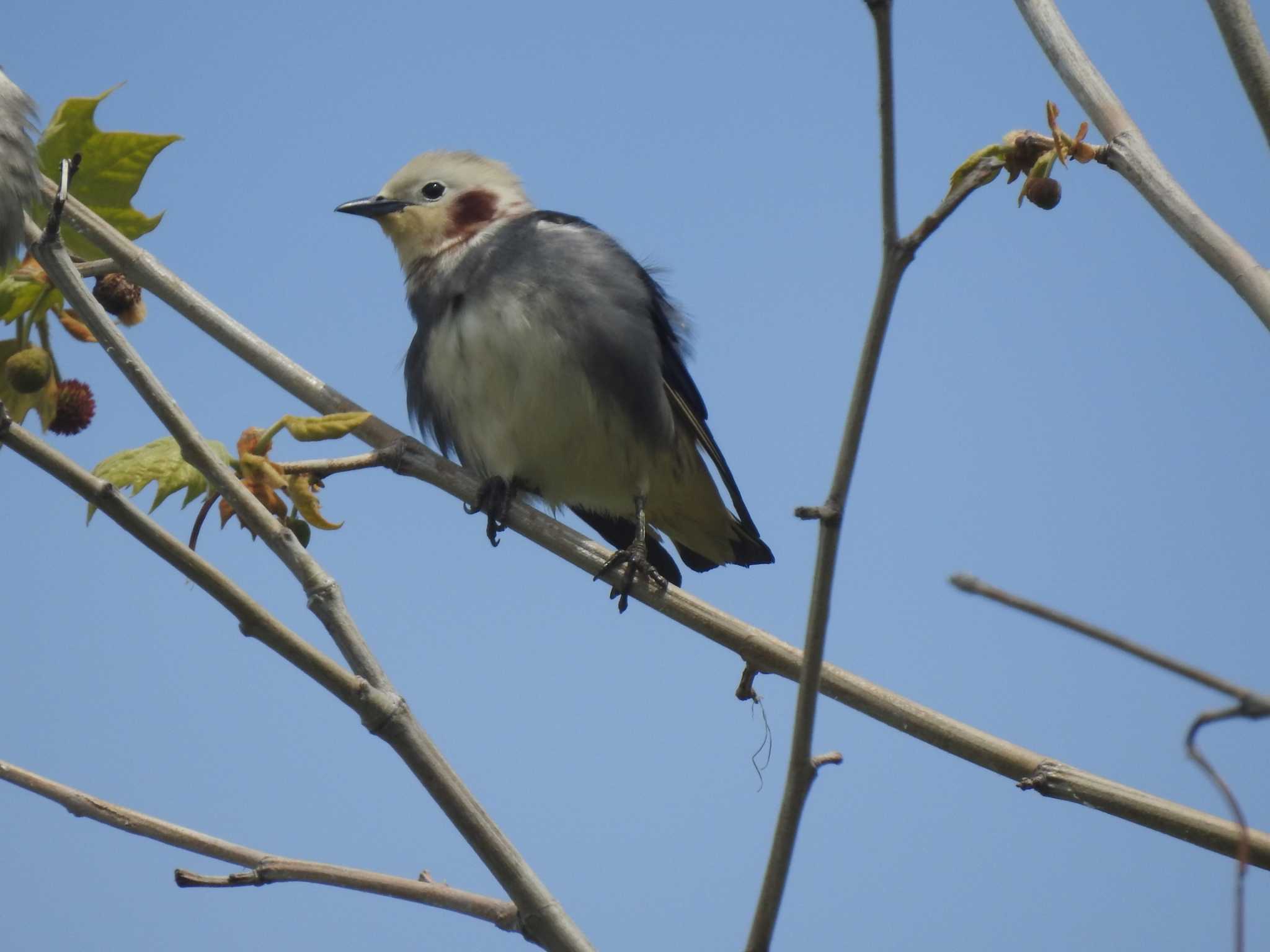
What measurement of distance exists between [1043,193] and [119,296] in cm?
282

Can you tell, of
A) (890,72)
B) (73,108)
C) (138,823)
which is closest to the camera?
(890,72)

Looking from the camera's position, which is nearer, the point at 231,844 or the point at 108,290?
the point at 231,844

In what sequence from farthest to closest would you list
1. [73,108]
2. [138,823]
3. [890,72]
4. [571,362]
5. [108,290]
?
1. [571,362]
2. [108,290]
3. [73,108]
4. [138,823]
5. [890,72]

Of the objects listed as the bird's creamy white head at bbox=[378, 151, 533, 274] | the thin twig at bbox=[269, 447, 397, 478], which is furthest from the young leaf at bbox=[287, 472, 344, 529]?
the bird's creamy white head at bbox=[378, 151, 533, 274]

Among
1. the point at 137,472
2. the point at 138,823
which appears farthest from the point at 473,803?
the point at 137,472

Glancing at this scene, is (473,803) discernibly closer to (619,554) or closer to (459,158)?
(619,554)

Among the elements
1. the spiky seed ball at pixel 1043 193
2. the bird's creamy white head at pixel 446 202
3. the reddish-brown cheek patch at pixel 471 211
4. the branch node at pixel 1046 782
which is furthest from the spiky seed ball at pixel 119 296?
the branch node at pixel 1046 782

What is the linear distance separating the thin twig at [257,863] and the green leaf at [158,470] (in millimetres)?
978

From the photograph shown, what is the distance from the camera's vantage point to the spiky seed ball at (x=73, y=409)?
4047mm

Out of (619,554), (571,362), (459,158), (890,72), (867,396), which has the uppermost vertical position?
(459,158)

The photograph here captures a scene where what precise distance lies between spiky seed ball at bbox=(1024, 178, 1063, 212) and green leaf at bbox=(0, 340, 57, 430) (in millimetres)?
2599

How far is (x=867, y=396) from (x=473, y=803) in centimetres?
97

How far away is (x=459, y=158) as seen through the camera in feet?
19.7

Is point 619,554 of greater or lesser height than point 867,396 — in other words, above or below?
above
